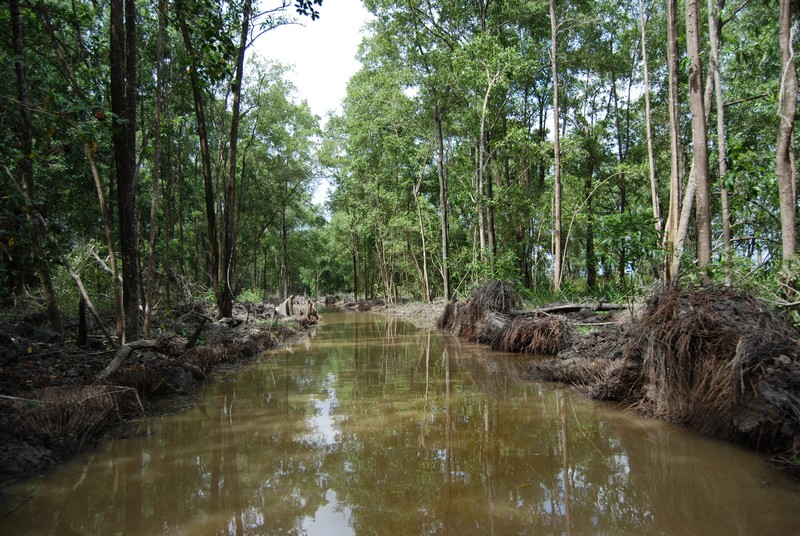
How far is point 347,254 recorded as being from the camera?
4266 centimetres

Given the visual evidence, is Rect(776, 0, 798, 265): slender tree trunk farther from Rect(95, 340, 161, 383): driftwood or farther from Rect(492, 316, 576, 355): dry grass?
Rect(95, 340, 161, 383): driftwood

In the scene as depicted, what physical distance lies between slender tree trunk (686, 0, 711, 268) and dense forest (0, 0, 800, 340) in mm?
32

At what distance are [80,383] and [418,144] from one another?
64.1 ft

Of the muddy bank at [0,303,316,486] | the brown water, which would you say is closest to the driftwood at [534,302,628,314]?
the brown water

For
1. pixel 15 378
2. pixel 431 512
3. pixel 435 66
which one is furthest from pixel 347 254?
pixel 431 512

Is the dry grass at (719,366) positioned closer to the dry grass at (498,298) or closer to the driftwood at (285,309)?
the dry grass at (498,298)

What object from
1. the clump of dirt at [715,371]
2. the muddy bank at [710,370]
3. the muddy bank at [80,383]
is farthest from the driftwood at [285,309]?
the clump of dirt at [715,371]

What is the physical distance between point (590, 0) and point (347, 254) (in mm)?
29251

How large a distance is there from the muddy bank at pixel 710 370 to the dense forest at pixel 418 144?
91 cm

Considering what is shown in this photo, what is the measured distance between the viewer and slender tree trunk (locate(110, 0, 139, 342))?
679 cm

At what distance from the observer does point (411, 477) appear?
364 centimetres

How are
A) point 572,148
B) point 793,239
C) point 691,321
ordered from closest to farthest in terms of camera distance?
point 691,321, point 793,239, point 572,148

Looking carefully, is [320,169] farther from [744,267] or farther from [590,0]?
[744,267]

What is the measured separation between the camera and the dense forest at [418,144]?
6375 mm
